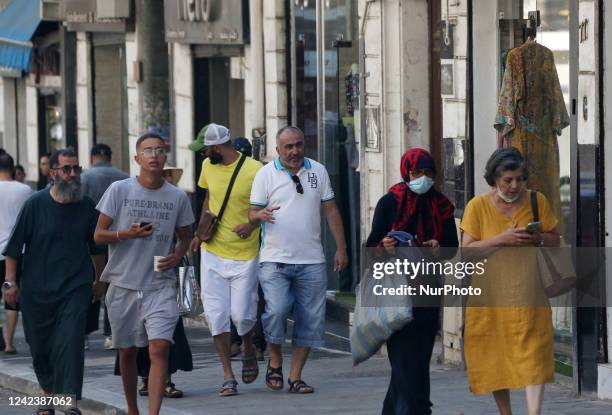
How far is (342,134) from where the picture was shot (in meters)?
16.1

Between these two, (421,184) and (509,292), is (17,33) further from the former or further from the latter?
(509,292)

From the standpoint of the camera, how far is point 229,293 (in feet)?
38.4

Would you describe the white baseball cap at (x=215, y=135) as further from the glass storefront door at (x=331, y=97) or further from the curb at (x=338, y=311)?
the glass storefront door at (x=331, y=97)

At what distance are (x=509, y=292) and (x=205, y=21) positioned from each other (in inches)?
374

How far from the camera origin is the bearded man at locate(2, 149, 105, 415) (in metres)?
10.6

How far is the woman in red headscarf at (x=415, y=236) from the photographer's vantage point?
30.3 ft

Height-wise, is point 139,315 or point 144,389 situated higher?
point 139,315

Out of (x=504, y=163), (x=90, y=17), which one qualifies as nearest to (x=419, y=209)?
(x=504, y=163)

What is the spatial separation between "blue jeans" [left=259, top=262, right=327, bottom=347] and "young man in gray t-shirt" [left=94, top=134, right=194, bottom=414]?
1173mm

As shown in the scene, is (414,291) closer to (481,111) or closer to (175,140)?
(481,111)

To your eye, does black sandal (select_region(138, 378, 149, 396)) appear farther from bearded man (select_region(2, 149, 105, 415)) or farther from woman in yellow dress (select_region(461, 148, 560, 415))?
woman in yellow dress (select_region(461, 148, 560, 415))

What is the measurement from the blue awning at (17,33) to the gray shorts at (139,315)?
14528mm

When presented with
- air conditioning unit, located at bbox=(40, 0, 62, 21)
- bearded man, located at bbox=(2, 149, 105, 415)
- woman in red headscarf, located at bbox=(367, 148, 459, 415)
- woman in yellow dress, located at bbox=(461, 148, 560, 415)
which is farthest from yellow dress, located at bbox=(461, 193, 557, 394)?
air conditioning unit, located at bbox=(40, 0, 62, 21)

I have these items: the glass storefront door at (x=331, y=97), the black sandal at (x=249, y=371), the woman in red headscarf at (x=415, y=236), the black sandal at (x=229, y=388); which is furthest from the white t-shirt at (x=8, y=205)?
the woman in red headscarf at (x=415, y=236)
